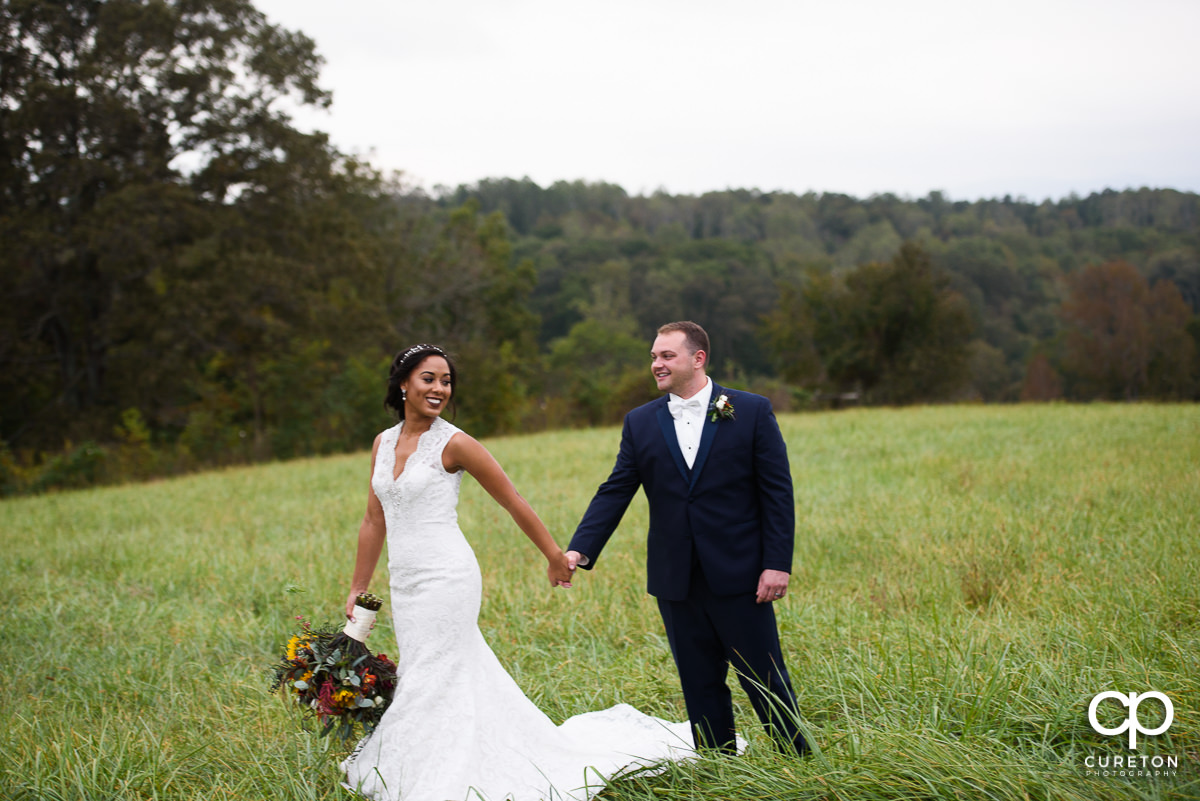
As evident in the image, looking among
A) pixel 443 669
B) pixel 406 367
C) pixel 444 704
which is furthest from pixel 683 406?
pixel 444 704

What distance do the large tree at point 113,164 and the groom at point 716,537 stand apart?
21060 millimetres

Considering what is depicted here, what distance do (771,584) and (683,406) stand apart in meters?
0.95

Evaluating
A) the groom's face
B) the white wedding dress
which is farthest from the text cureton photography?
the groom's face

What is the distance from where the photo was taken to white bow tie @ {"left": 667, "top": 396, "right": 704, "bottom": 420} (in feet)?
13.6

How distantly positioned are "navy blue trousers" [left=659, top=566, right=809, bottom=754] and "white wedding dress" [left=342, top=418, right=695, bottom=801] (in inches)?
8.4

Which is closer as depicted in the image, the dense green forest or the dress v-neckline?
the dress v-neckline

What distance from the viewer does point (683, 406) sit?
164 inches

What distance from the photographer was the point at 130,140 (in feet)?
74.2

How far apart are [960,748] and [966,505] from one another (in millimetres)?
6800

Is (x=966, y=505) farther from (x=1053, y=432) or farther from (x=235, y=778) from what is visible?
(x=1053, y=432)

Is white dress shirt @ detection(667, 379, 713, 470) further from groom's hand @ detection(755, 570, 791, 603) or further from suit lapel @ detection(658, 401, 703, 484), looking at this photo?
groom's hand @ detection(755, 570, 791, 603)

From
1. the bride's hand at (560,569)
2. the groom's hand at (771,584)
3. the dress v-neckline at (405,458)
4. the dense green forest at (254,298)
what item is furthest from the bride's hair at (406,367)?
the dense green forest at (254,298)

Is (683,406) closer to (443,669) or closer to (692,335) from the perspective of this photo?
(692,335)

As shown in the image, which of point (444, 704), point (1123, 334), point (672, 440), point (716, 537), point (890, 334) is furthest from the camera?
point (1123, 334)
